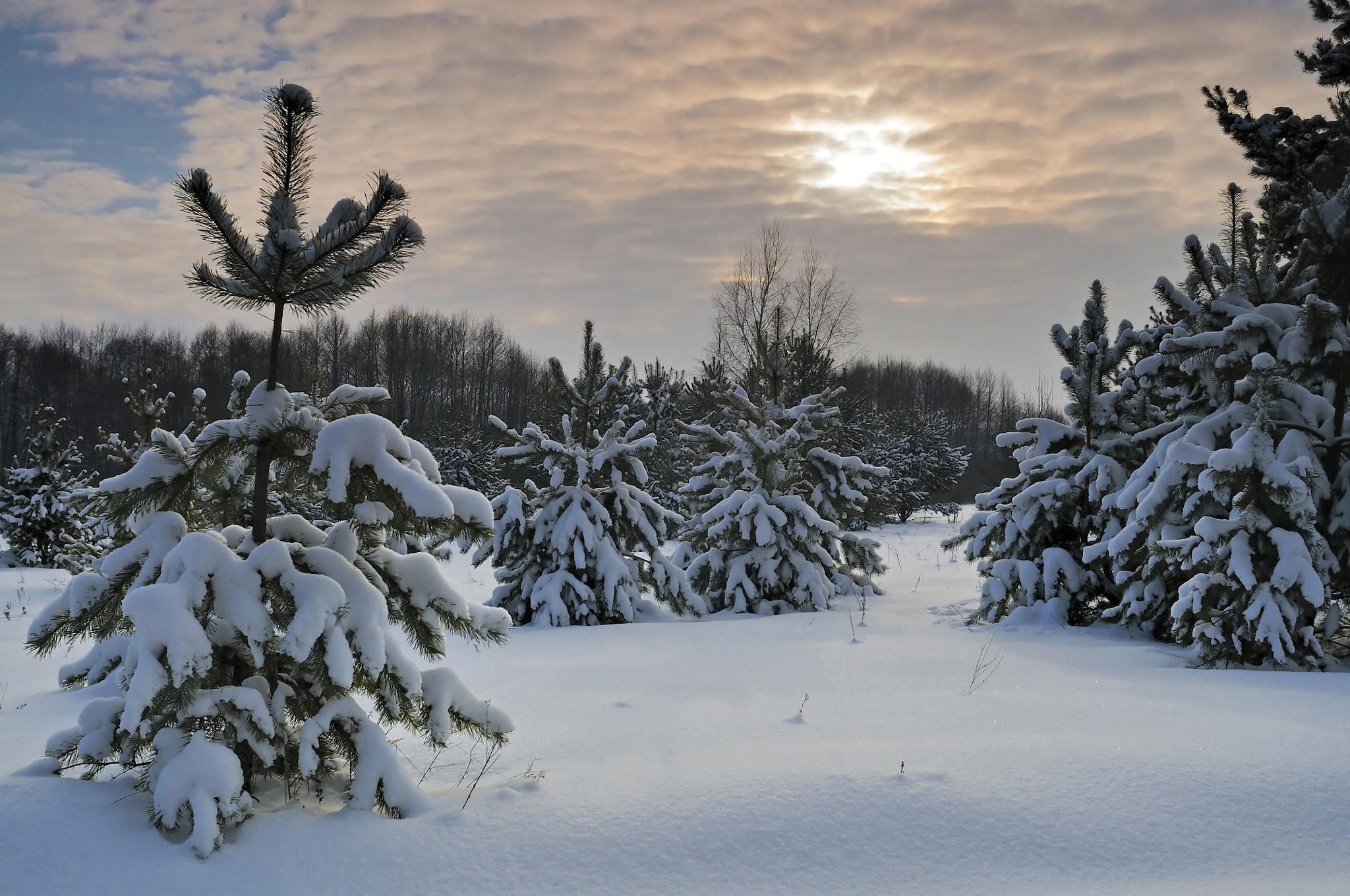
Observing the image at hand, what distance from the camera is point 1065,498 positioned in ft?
31.2

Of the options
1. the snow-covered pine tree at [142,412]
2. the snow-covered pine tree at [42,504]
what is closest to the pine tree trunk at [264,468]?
the snow-covered pine tree at [142,412]

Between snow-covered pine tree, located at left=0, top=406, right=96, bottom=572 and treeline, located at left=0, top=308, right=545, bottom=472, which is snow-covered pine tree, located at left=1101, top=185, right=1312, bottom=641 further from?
treeline, located at left=0, top=308, right=545, bottom=472

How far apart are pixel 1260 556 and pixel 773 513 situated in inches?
212

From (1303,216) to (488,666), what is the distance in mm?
7945

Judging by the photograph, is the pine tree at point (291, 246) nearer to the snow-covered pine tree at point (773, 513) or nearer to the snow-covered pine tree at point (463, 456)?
the snow-covered pine tree at point (773, 513)

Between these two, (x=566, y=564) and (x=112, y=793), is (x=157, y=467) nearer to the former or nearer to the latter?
(x=112, y=793)

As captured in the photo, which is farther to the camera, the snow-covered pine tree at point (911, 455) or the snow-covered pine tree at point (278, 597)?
the snow-covered pine tree at point (911, 455)

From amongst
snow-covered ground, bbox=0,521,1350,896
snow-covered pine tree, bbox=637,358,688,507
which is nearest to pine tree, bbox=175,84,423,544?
snow-covered ground, bbox=0,521,1350,896

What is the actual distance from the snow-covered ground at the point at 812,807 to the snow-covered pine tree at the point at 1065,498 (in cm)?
377

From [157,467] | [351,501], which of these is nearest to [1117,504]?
[351,501]

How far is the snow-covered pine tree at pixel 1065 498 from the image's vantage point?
9.34 metres

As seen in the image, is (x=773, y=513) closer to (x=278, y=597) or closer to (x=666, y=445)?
(x=278, y=597)

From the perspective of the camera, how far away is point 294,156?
374cm

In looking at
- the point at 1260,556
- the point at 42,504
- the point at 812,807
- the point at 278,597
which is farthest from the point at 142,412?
the point at 1260,556
